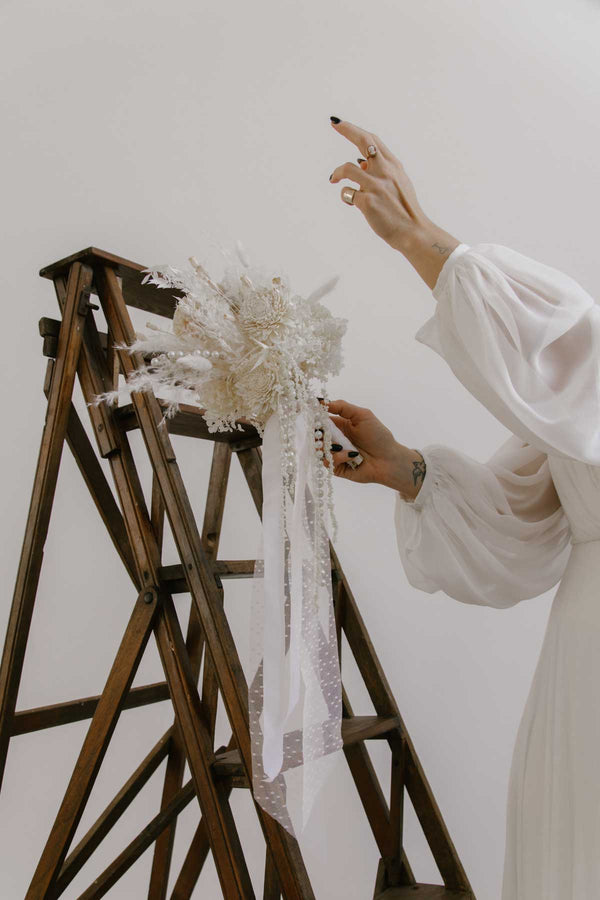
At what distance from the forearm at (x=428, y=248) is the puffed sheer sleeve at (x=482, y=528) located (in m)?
0.34

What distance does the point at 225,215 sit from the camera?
2283 mm

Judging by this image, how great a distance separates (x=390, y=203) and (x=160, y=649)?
839 mm

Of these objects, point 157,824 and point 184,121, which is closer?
point 157,824

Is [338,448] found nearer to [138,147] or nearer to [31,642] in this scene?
[31,642]

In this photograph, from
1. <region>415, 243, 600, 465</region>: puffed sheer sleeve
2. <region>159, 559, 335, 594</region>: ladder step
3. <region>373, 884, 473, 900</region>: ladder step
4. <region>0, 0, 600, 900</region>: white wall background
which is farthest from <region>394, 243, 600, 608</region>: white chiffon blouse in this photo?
<region>0, 0, 600, 900</region>: white wall background

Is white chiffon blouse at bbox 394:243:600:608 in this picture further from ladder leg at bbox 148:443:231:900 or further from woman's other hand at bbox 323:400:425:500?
ladder leg at bbox 148:443:231:900

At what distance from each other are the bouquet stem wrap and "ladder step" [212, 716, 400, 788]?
0.12 metres

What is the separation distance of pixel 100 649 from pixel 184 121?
1556 mm

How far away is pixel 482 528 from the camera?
52.5 inches

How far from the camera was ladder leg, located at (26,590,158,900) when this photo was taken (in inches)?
51.7

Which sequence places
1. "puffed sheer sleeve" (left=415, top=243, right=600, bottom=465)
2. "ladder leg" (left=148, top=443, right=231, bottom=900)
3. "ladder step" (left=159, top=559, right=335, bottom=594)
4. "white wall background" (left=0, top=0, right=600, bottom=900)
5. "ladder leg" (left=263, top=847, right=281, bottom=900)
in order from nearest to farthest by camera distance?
"puffed sheer sleeve" (left=415, top=243, right=600, bottom=465), "ladder step" (left=159, top=559, right=335, bottom=594), "ladder leg" (left=263, top=847, right=281, bottom=900), "ladder leg" (left=148, top=443, right=231, bottom=900), "white wall background" (left=0, top=0, right=600, bottom=900)

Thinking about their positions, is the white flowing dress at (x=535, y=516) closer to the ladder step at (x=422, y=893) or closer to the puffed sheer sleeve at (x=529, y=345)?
the puffed sheer sleeve at (x=529, y=345)

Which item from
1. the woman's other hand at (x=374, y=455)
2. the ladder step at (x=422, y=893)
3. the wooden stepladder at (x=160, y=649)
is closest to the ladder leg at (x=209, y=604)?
the wooden stepladder at (x=160, y=649)

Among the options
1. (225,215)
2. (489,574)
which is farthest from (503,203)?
(489,574)
